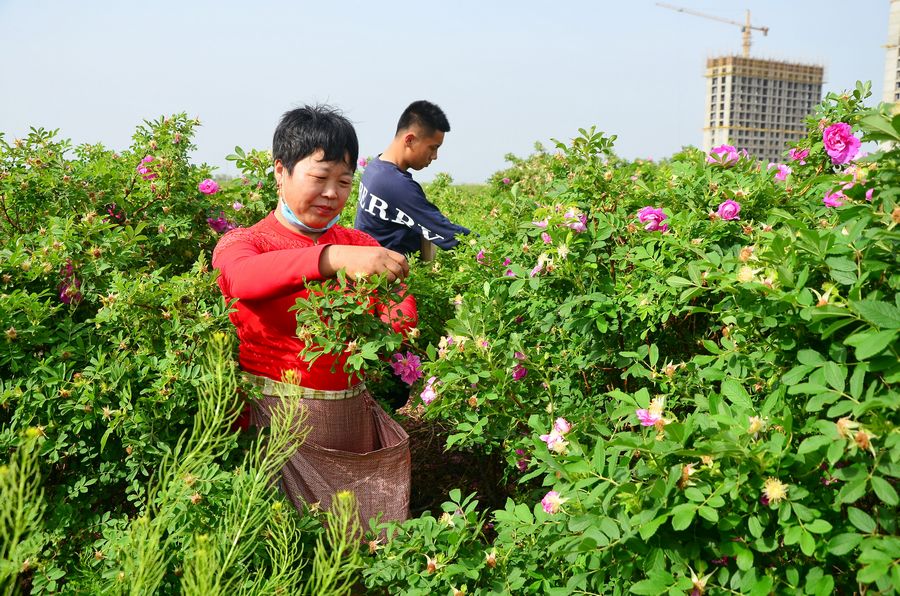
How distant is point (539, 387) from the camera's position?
92.7 inches

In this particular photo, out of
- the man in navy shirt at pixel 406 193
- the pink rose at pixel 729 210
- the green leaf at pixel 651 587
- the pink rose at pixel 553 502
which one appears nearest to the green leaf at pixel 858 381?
the green leaf at pixel 651 587

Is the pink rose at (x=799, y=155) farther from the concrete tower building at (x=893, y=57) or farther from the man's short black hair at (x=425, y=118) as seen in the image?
→ the concrete tower building at (x=893, y=57)

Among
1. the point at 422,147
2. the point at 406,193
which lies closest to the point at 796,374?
the point at 406,193

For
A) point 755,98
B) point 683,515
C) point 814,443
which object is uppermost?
point 755,98

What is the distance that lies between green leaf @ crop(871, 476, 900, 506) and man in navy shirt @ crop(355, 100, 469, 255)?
2420 mm

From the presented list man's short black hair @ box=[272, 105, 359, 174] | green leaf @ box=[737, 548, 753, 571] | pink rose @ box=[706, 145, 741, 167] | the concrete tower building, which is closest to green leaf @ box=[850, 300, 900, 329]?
green leaf @ box=[737, 548, 753, 571]

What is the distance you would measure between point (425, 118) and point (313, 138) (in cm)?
198

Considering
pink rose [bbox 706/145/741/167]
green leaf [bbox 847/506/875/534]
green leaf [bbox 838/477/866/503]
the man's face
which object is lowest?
green leaf [bbox 847/506/875/534]

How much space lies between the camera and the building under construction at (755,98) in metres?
72.6

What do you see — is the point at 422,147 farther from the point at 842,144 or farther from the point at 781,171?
the point at 842,144

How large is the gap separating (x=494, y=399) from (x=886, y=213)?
44.9 inches

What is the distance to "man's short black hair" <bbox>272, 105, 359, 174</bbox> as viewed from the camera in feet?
7.64

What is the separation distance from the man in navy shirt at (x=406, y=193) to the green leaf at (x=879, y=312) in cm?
232

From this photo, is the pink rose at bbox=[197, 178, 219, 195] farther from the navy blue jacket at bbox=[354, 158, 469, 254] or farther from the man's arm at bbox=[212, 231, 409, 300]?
the man's arm at bbox=[212, 231, 409, 300]
